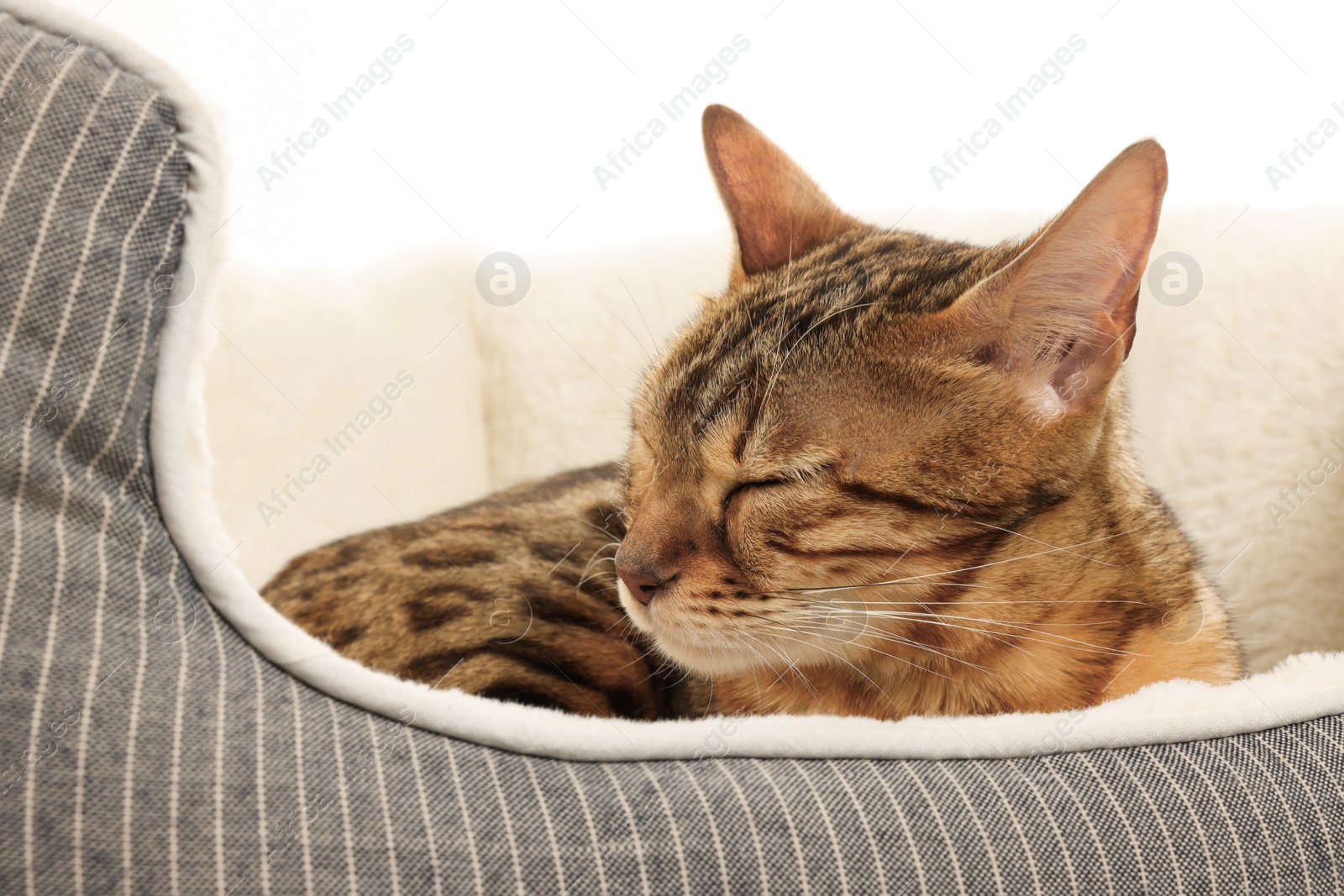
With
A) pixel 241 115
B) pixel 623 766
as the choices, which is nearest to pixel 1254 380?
pixel 623 766

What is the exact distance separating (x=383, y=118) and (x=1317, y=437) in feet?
6.40

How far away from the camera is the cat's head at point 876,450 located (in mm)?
932

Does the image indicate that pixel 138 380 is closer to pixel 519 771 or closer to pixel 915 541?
pixel 519 771

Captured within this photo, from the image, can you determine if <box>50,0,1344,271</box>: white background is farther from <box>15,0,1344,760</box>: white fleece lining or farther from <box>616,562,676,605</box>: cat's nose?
<box>616,562,676,605</box>: cat's nose

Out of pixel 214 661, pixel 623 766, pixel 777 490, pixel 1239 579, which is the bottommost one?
pixel 214 661

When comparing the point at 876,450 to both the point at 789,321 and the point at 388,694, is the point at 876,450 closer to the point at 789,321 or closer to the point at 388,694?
the point at 789,321

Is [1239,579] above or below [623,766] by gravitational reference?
above

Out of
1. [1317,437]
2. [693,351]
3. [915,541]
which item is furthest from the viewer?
[1317,437]

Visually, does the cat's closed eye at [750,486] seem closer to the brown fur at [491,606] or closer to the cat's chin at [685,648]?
the cat's chin at [685,648]

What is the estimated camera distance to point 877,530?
3.09 ft

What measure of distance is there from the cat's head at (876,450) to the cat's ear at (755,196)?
27 cm

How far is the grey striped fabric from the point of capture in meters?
0.67

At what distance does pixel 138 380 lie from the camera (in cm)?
77

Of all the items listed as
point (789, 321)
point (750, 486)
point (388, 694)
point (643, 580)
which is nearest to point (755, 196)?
point (789, 321)
